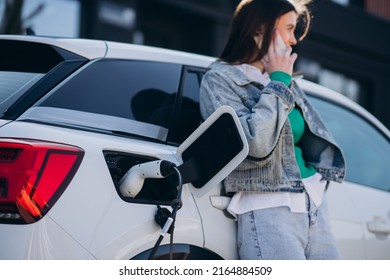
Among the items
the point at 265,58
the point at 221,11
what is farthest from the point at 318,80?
the point at 265,58

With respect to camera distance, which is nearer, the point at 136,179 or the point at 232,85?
the point at 136,179

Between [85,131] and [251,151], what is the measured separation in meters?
0.66

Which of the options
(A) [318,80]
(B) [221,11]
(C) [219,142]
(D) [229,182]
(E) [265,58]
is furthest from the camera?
(A) [318,80]

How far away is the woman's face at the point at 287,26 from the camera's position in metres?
3.16

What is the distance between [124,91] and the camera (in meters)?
3.02

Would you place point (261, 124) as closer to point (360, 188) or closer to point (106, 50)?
point (106, 50)

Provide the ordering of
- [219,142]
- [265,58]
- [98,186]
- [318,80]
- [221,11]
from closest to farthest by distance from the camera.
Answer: [98,186] < [219,142] < [265,58] < [221,11] < [318,80]

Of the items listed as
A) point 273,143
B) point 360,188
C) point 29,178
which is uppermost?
point 273,143

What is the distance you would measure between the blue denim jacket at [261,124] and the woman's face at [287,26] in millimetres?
230

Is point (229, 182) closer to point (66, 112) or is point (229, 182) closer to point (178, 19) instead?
point (66, 112)

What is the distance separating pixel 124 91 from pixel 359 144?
174 cm

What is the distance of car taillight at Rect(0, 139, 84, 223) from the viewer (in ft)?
7.89

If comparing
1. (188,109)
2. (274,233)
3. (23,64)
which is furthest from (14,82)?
(274,233)

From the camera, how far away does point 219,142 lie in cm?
272
